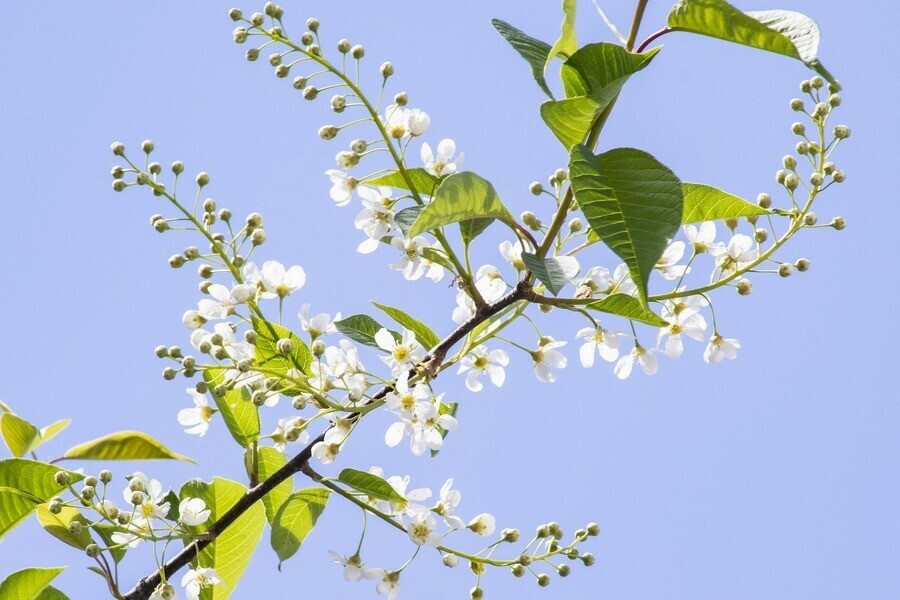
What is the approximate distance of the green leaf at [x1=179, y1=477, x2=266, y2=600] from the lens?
6.47 feet

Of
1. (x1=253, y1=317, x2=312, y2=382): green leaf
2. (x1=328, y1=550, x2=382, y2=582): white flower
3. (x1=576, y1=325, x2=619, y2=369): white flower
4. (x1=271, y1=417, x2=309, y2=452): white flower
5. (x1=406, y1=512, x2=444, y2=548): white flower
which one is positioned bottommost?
(x1=328, y1=550, x2=382, y2=582): white flower

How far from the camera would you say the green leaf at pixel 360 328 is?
202cm

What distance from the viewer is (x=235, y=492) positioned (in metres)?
1.98

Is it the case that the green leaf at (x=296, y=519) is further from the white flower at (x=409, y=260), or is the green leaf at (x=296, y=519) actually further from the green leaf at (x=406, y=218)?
the green leaf at (x=406, y=218)

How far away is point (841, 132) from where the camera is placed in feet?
5.90

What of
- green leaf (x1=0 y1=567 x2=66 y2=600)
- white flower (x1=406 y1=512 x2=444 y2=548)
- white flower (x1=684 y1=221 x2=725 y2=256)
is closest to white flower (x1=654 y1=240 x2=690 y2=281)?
white flower (x1=684 y1=221 x2=725 y2=256)

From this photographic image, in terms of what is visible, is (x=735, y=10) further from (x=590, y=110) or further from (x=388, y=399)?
(x=388, y=399)

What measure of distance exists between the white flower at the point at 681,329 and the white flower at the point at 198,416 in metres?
1.00

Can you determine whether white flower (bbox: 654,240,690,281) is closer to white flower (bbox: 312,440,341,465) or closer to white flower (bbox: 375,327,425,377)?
white flower (bbox: 375,327,425,377)

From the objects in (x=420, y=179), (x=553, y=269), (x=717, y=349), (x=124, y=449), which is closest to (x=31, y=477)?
(x=124, y=449)

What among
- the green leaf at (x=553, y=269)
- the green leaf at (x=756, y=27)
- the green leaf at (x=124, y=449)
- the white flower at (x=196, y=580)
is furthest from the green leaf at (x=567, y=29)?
the white flower at (x=196, y=580)

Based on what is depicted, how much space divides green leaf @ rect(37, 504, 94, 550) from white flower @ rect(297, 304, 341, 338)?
0.57m

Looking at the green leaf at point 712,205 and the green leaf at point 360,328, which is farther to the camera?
the green leaf at point 360,328

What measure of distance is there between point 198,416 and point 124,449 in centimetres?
25
